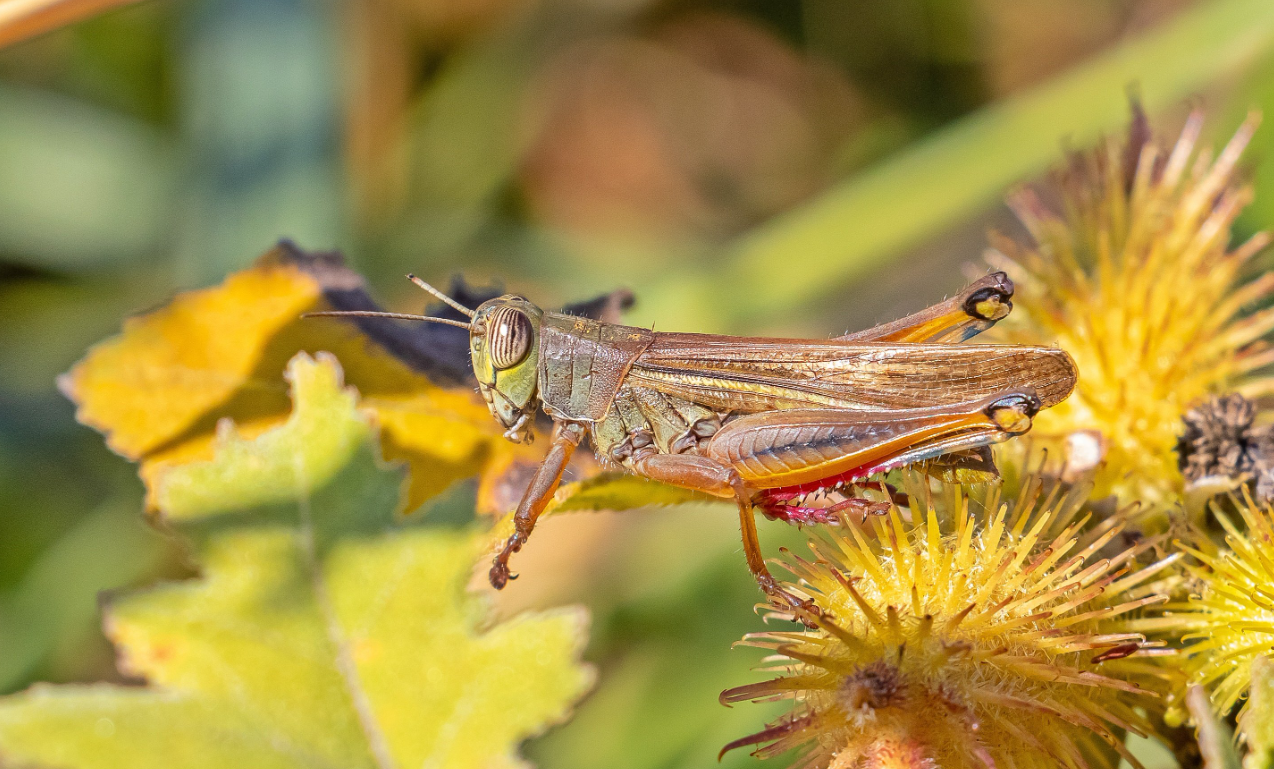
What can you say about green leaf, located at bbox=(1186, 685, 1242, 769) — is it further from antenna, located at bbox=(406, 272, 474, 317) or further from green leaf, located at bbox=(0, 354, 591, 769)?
antenna, located at bbox=(406, 272, 474, 317)

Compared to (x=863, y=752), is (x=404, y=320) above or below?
above

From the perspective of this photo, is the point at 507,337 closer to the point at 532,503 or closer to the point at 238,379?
the point at 532,503

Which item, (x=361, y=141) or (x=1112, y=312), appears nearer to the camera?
(x=1112, y=312)

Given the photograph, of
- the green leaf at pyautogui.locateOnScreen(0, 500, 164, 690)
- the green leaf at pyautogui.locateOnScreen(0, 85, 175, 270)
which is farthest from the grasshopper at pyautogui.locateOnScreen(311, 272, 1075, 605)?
the green leaf at pyautogui.locateOnScreen(0, 85, 175, 270)

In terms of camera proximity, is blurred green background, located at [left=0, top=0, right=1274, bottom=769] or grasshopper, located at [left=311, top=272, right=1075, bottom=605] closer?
grasshopper, located at [left=311, top=272, right=1075, bottom=605]

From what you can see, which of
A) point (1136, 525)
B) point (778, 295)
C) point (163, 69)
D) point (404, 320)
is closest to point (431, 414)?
point (404, 320)

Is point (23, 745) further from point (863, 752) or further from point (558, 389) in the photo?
point (558, 389)
